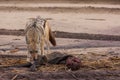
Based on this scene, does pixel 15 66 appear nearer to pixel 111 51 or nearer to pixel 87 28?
pixel 111 51

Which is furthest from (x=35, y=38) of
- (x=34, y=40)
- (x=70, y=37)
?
(x=70, y=37)

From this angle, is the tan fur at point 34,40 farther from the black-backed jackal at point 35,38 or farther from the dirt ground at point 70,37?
the dirt ground at point 70,37

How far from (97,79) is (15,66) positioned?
6.79ft

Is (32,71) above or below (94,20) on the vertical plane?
below

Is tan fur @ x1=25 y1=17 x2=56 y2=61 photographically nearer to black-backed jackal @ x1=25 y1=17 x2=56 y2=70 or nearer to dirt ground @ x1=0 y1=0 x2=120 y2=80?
black-backed jackal @ x1=25 y1=17 x2=56 y2=70

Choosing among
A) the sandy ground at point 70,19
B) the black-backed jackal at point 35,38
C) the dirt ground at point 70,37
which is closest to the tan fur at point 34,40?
the black-backed jackal at point 35,38

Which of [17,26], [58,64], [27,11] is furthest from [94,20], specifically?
[58,64]

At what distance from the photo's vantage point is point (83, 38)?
1398cm

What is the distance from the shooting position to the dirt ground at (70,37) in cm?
877

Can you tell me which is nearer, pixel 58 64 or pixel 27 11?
pixel 58 64

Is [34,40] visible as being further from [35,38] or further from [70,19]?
[70,19]

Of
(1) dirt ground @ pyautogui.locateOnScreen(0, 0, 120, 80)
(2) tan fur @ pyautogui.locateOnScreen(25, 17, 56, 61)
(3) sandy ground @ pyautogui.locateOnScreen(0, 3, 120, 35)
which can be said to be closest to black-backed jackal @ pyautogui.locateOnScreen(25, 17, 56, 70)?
(2) tan fur @ pyautogui.locateOnScreen(25, 17, 56, 61)

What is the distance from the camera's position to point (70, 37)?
46.6 ft

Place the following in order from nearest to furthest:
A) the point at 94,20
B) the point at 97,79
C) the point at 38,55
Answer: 1. the point at 97,79
2. the point at 38,55
3. the point at 94,20
